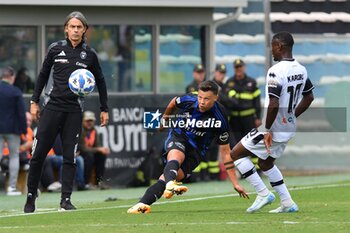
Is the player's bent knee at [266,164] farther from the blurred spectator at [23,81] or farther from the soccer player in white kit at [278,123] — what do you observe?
the blurred spectator at [23,81]

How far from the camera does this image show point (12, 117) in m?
20.3

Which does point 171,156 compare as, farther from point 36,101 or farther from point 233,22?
point 233,22

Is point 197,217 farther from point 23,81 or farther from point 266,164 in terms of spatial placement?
point 23,81

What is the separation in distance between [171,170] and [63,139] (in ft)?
5.69

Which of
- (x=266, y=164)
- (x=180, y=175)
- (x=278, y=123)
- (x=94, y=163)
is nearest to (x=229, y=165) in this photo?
(x=266, y=164)

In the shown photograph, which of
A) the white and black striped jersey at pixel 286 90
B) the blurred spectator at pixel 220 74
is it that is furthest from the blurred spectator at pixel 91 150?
the white and black striped jersey at pixel 286 90

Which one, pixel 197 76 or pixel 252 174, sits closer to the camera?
pixel 252 174

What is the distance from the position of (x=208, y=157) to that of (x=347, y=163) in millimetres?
2992

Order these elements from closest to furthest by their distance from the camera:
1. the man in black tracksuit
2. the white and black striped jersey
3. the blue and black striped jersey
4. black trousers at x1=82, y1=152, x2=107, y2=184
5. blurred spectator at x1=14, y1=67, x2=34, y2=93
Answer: the white and black striped jersey → the blue and black striped jersey → the man in black tracksuit → black trousers at x1=82, y1=152, x2=107, y2=184 → blurred spectator at x1=14, y1=67, x2=34, y2=93

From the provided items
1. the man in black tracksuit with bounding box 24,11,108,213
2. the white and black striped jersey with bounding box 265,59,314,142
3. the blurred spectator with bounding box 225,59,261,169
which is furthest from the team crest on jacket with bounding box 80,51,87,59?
the blurred spectator with bounding box 225,59,261,169

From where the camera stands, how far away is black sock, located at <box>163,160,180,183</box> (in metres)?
12.9

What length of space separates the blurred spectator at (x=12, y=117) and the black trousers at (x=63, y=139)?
6.06 meters

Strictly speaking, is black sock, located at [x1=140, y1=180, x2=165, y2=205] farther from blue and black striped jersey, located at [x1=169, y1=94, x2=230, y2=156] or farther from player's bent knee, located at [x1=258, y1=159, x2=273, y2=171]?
player's bent knee, located at [x1=258, y1=159, x2=273, y2=171]

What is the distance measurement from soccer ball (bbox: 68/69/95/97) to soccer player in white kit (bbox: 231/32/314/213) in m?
1.84
